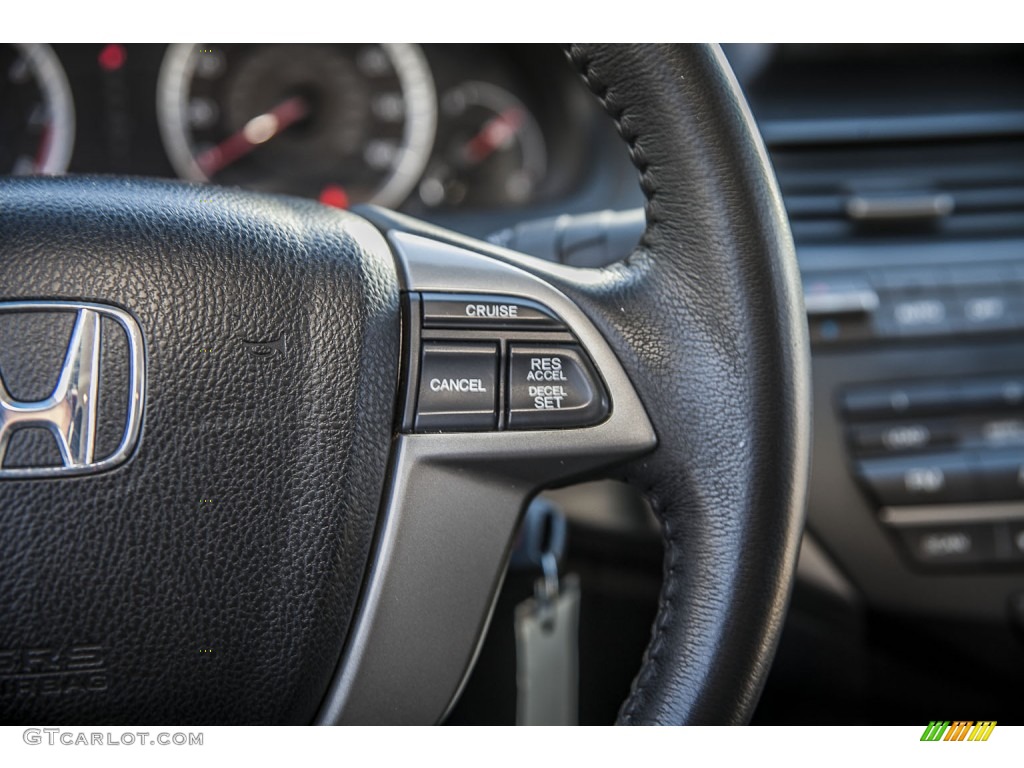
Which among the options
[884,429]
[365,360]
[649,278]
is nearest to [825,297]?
[884,429]

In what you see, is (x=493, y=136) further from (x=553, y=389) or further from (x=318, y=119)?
(x=553, y=389)

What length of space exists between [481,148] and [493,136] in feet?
0.08

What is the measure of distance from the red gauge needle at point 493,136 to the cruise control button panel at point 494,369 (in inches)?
35.1

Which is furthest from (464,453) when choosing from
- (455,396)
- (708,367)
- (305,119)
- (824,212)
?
→ (305,119)

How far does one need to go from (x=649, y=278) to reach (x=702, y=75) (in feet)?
0.39

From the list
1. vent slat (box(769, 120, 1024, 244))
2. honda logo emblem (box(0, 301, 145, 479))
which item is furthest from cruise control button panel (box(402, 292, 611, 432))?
vent slat (box(769, 120, 1024, 244))

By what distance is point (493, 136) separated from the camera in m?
1.50

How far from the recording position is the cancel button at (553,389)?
2.05 feet

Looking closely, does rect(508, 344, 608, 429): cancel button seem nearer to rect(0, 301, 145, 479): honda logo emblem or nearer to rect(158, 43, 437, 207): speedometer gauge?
rect(0, 301, 145, 479): honda logo emblem

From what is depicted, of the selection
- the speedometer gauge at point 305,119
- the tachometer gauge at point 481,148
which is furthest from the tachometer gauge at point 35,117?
the tachometer gauge at point 481,148

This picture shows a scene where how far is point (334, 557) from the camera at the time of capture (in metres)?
0.61

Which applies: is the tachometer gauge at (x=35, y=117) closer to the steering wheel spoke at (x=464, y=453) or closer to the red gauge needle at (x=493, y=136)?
the red gauge needle at (x=493, y=136)

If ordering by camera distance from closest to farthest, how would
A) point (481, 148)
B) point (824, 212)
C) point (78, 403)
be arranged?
point (78, 403), point (824, 212), point (481, 148)
